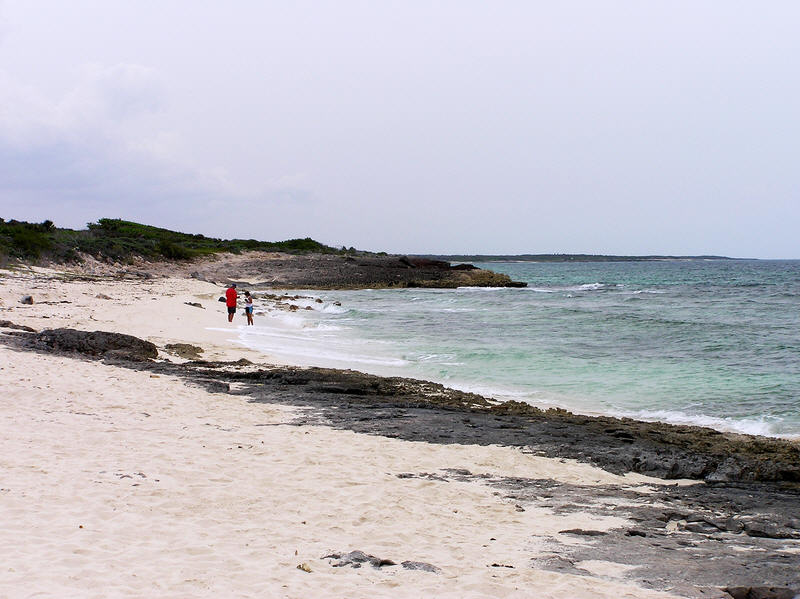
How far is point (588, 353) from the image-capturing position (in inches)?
691

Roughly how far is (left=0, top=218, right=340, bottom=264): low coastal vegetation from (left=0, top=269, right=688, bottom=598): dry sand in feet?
98.3

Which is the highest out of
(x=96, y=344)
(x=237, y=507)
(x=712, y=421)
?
(x=96, y=344)

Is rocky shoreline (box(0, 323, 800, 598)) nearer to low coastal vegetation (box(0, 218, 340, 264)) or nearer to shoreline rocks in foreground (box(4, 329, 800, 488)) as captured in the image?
shoreline rocks in foreground (box(4, 329, 800, 488))

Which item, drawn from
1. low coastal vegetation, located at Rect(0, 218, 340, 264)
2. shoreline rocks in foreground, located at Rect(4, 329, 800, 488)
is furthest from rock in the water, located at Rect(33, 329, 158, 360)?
low coastal vegetation, located at Rect(0, 218, 340, 264)

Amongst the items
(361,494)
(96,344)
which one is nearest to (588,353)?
(96,344)

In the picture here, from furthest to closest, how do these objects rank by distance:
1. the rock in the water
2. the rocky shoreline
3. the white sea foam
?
1. the rock in the water
2. the white sea foam
3. the rocky shoreline

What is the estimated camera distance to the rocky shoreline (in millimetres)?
4973

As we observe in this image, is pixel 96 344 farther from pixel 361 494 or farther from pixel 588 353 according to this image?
pixel 588 353

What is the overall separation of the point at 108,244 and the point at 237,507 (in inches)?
1899

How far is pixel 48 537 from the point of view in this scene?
4.52 meters

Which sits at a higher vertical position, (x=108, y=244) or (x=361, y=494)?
(x=108, y=244)

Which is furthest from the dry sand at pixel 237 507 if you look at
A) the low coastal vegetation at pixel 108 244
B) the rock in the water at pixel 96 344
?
the low coastal vegetation at pixel 108 244

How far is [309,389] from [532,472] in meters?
4.87

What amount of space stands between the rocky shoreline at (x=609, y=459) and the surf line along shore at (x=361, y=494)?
31 millimetres
